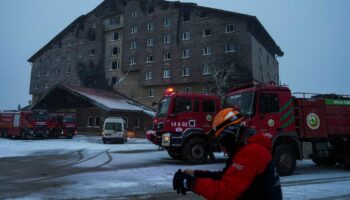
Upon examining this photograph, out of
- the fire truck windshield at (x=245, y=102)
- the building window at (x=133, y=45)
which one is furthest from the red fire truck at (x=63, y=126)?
the fire truck windshield at (x=245, y=102)

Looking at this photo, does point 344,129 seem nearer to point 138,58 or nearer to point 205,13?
point 205,13

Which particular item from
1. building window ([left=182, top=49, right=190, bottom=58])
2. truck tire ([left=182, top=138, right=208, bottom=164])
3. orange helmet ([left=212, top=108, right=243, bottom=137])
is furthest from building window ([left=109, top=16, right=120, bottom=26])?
orange helmet ([left=212, top=108, right=243, bottom=137])

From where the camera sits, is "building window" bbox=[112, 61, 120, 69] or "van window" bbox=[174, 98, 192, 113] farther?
"building window" bbox=[112, 61, 120, 69]

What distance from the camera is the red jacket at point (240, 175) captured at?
8.11ft

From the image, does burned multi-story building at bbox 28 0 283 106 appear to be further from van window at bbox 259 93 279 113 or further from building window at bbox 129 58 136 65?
van window at bbox 259 93 279 113

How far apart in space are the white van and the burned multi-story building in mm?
14272

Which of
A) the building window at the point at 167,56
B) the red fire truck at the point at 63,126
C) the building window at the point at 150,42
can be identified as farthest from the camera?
the building window at the point at 150,42

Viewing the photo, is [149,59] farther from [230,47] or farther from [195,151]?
[195,151]

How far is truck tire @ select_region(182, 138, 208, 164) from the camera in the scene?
14195mm

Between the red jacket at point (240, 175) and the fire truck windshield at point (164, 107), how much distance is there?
1198 cm

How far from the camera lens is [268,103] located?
36.2ft

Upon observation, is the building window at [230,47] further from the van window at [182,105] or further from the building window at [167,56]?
the van window at [182,105]

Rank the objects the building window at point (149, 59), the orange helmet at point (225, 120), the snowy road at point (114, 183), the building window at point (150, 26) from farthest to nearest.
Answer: the building window at point (150, 26) < the building window at point (149, 59) < the snowy road at point (114, 183) < the orange helmet at point (225, 120)

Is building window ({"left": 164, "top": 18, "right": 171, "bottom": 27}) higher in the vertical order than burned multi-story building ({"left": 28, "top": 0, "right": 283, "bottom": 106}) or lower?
higher
